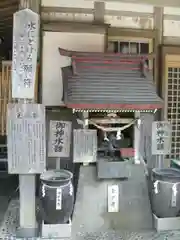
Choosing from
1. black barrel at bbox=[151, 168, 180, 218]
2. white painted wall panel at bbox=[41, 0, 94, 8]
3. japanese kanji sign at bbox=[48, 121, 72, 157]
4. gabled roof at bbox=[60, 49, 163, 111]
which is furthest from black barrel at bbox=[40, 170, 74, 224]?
white painted wall panel at bbox=[41, 0, 94, 8]

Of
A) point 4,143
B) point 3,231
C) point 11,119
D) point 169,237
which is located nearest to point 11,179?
point 4,143

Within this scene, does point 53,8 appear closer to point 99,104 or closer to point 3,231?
point 99,104

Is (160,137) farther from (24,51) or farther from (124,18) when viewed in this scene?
(24,51)

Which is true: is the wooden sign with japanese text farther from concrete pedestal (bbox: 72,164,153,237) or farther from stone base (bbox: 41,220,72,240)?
stone base (bbox: 41,220,72,240)

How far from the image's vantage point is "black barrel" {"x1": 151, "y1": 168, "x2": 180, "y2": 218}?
5.79 metres

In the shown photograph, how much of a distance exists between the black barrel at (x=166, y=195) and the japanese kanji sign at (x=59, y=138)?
5.39 feet

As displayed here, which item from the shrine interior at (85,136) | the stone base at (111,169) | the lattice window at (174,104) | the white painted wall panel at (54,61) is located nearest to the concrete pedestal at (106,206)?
the shrine interior at (85,136)

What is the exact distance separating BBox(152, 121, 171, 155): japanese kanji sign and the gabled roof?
682 millimetres

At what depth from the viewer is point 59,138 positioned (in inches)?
250

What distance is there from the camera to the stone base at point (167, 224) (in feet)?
19.2

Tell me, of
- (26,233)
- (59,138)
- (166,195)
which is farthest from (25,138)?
(166,195)

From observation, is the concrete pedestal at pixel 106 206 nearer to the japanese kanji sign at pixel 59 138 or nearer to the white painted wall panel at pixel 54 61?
the japanese kanji sign at pixel 59 138

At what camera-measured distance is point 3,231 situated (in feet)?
18.8

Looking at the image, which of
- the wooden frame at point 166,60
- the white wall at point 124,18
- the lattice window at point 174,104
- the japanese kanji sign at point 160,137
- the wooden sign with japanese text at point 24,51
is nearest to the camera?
the wooden sign with japanese text at point 24,51
